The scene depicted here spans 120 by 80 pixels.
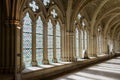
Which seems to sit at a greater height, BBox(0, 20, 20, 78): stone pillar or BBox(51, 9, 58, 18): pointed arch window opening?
BBox(51, 9, 58, 18): pointed arch window opening

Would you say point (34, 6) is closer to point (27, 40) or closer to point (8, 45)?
point (27, 40)

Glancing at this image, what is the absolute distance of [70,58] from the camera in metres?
12.1

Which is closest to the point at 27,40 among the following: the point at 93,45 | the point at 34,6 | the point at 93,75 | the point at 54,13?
the point at 34,6

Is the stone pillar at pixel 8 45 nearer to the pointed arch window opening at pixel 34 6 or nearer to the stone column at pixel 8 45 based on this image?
the stone column at pixel 8 45

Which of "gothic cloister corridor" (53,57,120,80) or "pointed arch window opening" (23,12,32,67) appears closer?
"gothic cloister corridor" (53,57,120,80)

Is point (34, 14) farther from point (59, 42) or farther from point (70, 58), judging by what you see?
point (70, 58)

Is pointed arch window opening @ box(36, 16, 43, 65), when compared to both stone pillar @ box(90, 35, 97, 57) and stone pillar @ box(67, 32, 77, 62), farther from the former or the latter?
stone pillar @ box(90, 35, 97, 57)

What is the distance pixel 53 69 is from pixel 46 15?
9.98ft

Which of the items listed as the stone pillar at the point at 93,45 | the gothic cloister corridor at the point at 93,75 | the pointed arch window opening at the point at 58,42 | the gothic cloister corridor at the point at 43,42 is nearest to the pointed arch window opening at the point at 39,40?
the gothic cloister corridor at the point at 43,42

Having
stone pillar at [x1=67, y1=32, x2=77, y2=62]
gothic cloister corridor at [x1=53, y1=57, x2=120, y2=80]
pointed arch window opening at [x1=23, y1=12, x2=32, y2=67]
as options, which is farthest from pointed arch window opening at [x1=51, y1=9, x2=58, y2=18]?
gothic cloister corridor at [x1=53, y1=57, x2=120, y2=80]

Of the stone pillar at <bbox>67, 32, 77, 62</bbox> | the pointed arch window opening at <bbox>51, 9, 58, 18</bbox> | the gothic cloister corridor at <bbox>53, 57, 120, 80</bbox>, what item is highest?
the pointed arch window opening at <bbox>51, 9, 58, 18</bbox>

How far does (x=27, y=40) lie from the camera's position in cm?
945

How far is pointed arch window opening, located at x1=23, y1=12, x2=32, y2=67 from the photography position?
9289 millimetres

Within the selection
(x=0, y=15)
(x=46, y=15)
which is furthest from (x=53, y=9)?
(x=0, y=15)
